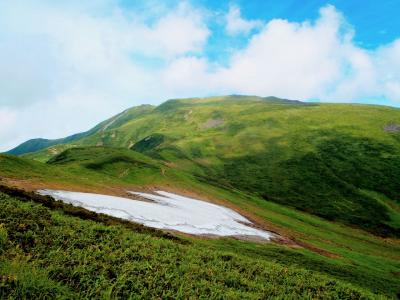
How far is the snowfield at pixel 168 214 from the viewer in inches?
2165

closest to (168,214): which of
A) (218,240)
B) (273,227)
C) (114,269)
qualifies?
(218,240)

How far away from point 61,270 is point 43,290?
2.25 m

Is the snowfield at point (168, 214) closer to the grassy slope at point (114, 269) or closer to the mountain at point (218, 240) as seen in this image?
the mountain at point (218, 240)

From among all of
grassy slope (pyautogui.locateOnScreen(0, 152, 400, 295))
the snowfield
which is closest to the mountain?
grassy slope (pyautogui.locateOnScreen(0, 152, 400, 295))

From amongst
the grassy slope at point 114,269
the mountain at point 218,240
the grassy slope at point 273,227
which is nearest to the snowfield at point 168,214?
the mountain at point 218,240

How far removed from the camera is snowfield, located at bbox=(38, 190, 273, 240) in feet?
180

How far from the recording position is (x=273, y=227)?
8669cm

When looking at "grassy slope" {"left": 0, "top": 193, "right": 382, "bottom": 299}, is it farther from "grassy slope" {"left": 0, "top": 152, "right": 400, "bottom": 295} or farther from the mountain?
"grassy slope" {"left": 0, "top": 152, "right": 400, "bottom": 295}

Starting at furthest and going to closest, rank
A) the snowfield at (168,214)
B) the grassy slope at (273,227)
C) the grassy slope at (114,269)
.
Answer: the snowfield at (168,214), the grassy slope at (273,227), the grassy slope at (114,269)

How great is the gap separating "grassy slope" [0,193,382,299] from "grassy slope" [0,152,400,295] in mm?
7445

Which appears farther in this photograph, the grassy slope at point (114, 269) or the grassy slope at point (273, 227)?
the grassy slope at point (273, 227)

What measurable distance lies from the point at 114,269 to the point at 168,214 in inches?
1836

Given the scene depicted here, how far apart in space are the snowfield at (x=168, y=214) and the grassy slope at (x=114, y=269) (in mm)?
29438

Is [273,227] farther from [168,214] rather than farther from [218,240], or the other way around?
[218,240]
